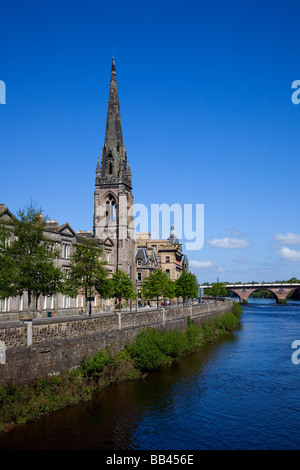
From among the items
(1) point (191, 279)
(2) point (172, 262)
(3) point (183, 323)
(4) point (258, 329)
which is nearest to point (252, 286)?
(2) point (172, 262)

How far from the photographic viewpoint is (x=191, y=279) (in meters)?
80.8

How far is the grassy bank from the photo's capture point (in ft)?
59.5

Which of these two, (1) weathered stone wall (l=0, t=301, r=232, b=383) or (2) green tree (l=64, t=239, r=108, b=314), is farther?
(2) green tree (l=64, t=239, r=108, b=314)

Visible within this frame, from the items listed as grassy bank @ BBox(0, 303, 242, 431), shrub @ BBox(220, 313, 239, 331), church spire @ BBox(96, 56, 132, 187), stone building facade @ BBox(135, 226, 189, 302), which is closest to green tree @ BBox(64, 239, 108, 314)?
grassy bank @ BBox(0, 303, 242, 431)

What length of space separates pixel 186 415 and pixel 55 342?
7472 mm

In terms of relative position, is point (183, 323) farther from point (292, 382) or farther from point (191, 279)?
point (191, 279)

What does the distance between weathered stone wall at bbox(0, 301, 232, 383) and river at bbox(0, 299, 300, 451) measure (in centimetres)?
221

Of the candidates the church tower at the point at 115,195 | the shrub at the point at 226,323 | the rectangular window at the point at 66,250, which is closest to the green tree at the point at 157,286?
the church tower at the point at 115,195

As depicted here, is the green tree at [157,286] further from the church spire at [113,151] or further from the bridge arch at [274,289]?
the bridge arch at [274,289]

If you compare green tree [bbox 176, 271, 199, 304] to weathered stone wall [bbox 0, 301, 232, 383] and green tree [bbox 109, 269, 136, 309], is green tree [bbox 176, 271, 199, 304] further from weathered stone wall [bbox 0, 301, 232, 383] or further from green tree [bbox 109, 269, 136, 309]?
weathered stone wall [bbox 0, 301, 232, 383]

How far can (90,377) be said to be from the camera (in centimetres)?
2392

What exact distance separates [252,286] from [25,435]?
137412 millimetres

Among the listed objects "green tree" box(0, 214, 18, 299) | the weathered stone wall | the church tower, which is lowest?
the weathered stone wall

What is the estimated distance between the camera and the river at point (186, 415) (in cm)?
1758
